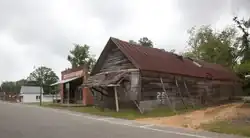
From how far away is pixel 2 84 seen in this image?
13525 cm

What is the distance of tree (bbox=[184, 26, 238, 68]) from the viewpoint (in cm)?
4772

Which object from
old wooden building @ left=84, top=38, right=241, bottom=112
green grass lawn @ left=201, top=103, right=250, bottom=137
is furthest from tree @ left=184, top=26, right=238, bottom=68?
green grass lawn @ left=201, top=103, right=250, bottom=137

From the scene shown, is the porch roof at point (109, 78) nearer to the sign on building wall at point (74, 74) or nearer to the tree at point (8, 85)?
the sign on building wall at point (74, 74)

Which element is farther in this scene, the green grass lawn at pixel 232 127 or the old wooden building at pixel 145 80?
the old wooden building at pixel 145 80

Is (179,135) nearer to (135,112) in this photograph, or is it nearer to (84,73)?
(135,112)

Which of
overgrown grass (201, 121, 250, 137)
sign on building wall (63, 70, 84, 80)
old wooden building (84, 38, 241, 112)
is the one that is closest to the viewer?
overgrown grass (201, 121, 250, 137)

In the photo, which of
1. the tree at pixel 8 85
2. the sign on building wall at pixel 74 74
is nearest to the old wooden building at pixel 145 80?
the sign on building wall at pixel 74 74

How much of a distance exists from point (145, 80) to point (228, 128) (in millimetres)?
10700

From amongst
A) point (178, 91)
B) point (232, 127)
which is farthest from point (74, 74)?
point (232, 127)

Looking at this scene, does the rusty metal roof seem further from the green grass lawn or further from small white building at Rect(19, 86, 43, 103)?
small white building at Rect(19, 86, 43, 103)

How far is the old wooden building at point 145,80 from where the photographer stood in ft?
71.6

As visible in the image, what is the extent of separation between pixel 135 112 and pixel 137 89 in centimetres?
180

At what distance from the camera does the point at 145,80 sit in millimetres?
22016

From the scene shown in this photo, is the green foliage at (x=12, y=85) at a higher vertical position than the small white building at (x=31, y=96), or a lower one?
higher
